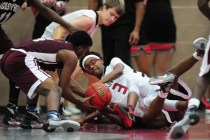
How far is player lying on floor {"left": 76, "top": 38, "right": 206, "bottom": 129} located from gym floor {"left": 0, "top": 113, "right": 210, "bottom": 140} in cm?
18

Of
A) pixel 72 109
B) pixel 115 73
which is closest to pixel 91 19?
pixel 115 73

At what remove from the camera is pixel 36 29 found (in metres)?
10.2

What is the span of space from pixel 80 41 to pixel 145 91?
1314 millimetres

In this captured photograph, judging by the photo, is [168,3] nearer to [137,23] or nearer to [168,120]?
[137,23]

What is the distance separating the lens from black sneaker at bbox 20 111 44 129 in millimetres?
8031

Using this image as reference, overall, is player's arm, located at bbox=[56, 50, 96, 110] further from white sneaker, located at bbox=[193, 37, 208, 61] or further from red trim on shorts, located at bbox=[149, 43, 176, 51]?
red trim on shorts, located at bbox=[149, 43, 176, 51]

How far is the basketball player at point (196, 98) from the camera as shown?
20.1 feet

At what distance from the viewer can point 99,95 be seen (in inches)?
302

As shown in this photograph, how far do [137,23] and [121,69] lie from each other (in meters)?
1.11

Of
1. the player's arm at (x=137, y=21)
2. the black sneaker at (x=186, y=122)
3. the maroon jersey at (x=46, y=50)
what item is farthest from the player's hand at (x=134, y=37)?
the black sneaker at (x=186, y=122)

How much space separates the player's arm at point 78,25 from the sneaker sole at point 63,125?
4.70 feet

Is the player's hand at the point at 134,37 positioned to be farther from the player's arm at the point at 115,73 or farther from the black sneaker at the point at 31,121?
the black sneaker at the point at 31,121

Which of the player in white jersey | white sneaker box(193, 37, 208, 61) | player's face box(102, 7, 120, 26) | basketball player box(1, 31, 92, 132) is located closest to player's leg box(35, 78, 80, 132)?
basketball player box(1, 31, 92, 132)

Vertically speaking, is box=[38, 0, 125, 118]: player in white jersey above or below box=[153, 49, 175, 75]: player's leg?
above
